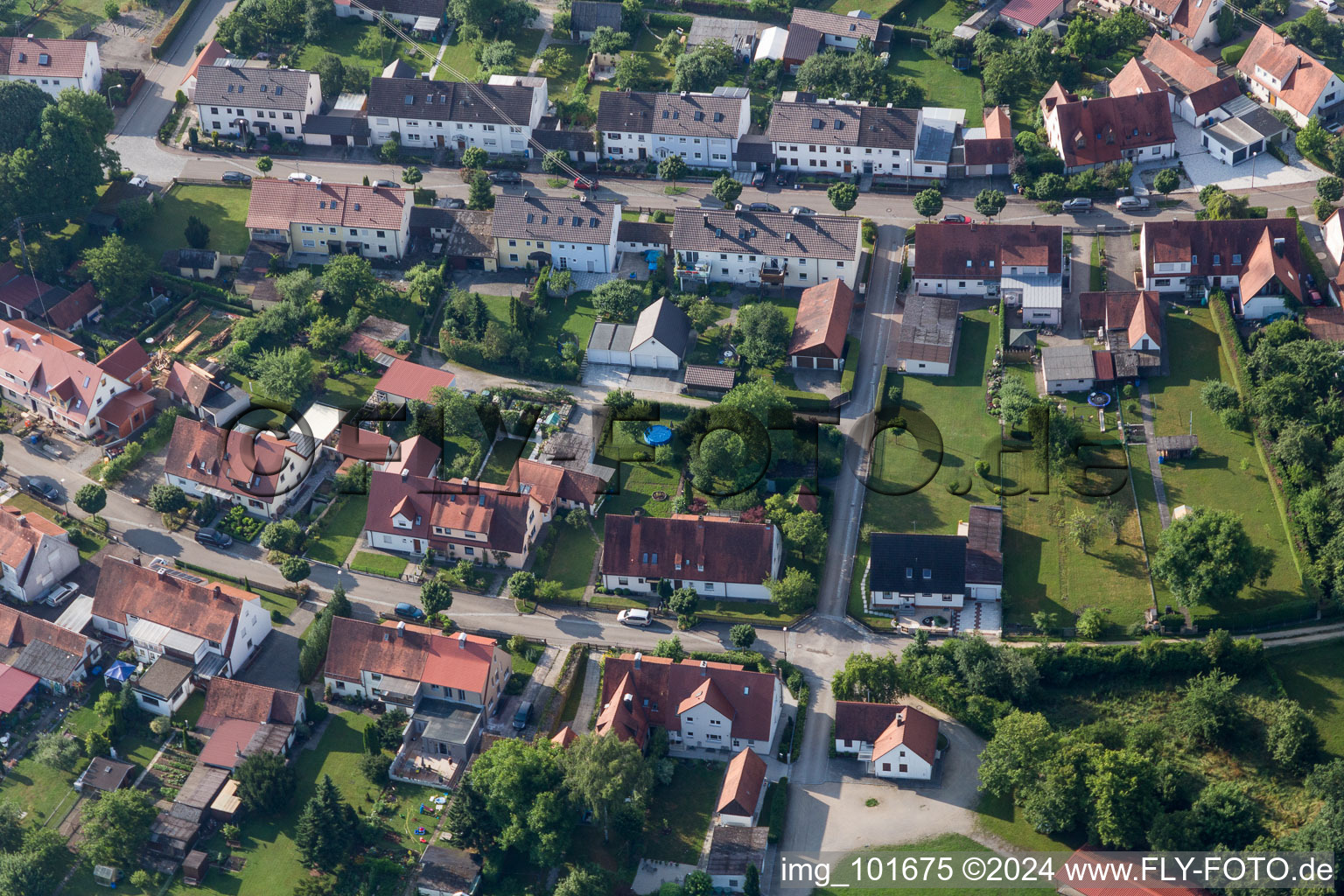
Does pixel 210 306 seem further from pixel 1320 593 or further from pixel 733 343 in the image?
pixel 1320 593

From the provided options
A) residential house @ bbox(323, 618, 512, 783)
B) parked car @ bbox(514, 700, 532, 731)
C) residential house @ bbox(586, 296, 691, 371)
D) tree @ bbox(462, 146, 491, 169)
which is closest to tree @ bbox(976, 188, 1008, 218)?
residential house @ bbox(586, 296, 691, 371)

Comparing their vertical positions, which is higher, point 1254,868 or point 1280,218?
point 1280,218

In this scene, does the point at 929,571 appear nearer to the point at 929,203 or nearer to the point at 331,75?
the point at 929,203

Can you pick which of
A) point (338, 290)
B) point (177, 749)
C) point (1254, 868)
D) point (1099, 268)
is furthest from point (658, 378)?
point (1254, 868)

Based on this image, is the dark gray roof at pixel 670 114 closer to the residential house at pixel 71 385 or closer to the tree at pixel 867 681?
the residential house at pixel 71 385

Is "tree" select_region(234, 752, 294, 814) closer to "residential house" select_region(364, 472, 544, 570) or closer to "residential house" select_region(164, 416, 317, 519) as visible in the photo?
"residential house" select_region(364, 472, 544, 570)

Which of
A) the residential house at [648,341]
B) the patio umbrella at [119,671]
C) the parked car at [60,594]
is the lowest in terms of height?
the parked car at [60,594]

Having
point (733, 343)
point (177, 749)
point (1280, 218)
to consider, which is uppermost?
point (1280, 218)

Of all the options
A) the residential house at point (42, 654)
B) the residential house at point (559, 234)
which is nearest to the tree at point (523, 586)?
the residential house at point (42, 654)
